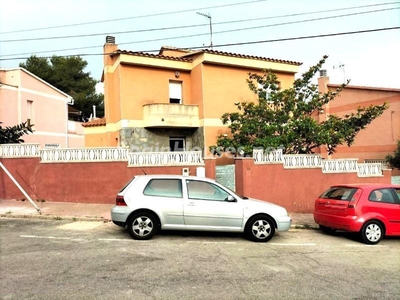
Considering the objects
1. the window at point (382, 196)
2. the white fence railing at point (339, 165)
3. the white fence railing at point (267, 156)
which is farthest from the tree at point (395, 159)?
the window at point (382, 196)

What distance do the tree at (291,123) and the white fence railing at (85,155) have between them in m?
4.20

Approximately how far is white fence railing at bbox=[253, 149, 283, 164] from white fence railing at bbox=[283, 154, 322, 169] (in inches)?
8.8

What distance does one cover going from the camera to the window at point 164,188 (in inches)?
309

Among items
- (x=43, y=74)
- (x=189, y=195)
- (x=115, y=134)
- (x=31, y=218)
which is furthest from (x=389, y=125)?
(x=43, y=74)

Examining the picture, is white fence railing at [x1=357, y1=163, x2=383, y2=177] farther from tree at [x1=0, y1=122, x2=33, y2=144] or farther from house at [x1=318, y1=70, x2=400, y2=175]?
tree at [x1=0, y1=122, x2=33, y2=144]

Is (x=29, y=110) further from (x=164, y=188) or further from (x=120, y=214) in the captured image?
(x=164, y=188)

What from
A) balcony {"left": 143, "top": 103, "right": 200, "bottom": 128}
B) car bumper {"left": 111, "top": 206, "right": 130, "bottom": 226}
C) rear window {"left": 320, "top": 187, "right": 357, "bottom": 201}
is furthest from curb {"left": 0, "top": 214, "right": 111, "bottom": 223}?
balcony {"left": 143, "top": 103, "right": 200, "bottom": 128}

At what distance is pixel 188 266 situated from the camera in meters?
5.68

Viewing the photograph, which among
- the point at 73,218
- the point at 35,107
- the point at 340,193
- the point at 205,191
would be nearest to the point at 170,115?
the point at 73,218

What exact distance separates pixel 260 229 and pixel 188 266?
2.65 meters

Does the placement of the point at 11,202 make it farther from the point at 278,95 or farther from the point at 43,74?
the point at 43,74

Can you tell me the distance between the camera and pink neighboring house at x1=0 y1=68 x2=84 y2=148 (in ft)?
74.4

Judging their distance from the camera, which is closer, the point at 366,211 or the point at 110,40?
the point at 366,211

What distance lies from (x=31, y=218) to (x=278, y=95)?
9.85 meters
